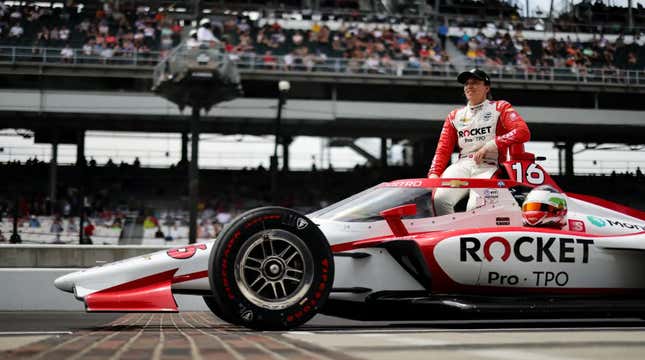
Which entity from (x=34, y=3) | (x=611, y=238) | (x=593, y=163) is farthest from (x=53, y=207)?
(x=611, y=238)

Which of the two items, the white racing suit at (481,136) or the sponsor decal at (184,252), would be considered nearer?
the sponsor decal at (184,252)

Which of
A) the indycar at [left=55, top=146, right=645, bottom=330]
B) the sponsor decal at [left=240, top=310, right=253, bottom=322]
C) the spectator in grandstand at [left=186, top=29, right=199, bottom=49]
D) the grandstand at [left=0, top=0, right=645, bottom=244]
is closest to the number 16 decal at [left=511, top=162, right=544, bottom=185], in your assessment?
the indycar at [left=55, top=146, right=645, bottom=330]

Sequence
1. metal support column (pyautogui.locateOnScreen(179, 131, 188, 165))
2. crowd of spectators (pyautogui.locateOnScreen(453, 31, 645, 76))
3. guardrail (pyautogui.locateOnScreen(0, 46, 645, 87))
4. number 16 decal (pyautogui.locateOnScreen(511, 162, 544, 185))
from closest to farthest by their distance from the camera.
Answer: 1. number 16 decal (pyautogui.locateOnScreen(511, 162, 544, 185))
2. guardrail (pyautogui.locateOnScreen(0, 46, 645, 87))
3. metal support column (pyautogui.locateOnScreen(179, 131, 188, 165))
4. crowd of spectators (pyautogui.locateOnScreen(453, 31, 645, 76))

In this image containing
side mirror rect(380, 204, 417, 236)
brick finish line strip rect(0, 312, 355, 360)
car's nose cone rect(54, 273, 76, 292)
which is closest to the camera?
brick finish line strip rect(0, 312, 355, 360)

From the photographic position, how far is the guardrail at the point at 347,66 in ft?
94.7

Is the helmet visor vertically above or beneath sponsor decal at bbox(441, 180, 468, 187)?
beneath

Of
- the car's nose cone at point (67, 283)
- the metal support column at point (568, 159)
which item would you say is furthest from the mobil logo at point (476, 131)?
the metal support column at point (568, 159)

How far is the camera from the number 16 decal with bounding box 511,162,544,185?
614cm

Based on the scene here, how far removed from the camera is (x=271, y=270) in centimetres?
501

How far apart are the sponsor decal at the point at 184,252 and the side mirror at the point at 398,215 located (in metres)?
1.23

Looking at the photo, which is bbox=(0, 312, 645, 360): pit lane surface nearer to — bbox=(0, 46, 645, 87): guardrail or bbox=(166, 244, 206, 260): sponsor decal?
bbox=(166, 244, 206, 260): sponsor decal

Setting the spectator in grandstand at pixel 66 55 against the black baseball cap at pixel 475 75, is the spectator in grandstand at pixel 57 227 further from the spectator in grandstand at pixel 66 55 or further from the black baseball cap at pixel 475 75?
the black baseball cap at pixel 475 75

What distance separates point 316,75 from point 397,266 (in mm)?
24731

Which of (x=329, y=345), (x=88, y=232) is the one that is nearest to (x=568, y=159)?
(x=88, y=232)
